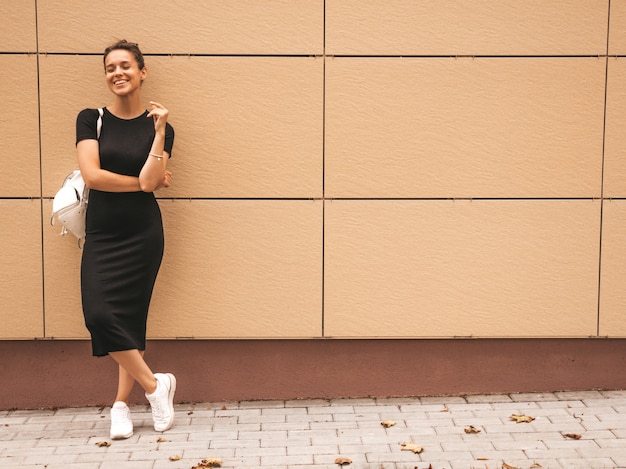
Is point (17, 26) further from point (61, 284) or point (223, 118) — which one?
point (61, 284)

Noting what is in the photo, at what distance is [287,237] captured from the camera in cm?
541

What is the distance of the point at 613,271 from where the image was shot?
5.51 meters

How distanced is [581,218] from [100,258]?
3.21 m

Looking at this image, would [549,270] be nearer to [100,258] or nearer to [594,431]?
[594,431]

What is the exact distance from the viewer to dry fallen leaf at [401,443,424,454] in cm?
460

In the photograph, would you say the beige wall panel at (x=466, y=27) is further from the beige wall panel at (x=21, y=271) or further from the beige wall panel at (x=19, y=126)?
the beige wall panel at (x=21, y=271)

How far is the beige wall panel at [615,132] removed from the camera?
17.7 ft

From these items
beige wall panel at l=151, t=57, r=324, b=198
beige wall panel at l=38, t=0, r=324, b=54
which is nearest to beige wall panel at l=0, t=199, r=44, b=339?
beige wall panel at l=151, t=57, r=324, b=198

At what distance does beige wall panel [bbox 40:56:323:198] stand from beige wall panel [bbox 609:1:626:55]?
1968mm

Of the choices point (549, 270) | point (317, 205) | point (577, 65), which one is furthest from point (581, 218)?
point (317, 205)

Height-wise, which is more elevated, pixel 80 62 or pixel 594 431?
pixel 80 62

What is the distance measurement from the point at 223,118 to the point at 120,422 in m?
2.06

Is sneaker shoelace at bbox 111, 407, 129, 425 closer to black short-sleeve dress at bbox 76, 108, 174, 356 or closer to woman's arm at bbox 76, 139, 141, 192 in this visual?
black short-sleeve dress at bbox 76, 108, 174, 356

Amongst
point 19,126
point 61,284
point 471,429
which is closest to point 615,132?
point 471,429
